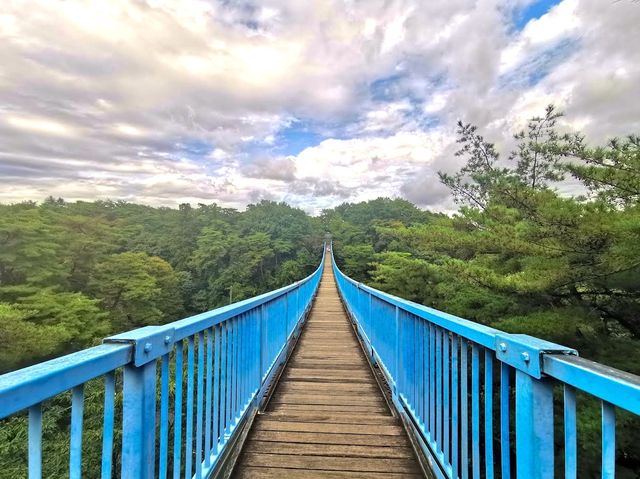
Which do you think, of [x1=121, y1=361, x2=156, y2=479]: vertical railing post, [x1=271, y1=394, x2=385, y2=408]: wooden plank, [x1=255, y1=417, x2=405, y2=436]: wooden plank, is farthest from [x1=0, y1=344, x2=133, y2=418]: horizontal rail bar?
[x1=271, y1=394, x2=385, y2=408]: wooden plank

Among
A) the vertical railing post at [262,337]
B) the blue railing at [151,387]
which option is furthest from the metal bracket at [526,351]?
the vertical railing post at [262,337]

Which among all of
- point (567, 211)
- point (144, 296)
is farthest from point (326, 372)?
point (144, 296)

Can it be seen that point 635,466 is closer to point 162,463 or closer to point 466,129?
point 162,463

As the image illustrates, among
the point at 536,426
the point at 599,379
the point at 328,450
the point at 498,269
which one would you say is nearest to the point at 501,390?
the point at 536,426

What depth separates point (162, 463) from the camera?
1.58 metres

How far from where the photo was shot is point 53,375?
37.3 inches

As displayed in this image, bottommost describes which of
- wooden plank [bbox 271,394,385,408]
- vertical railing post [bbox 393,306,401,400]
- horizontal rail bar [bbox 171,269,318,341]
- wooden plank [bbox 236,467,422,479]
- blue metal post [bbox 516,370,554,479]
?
wooden plank [bbox 271,394,385,408]

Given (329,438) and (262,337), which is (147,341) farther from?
(262,337)

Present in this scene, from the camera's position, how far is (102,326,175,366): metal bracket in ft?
4.36

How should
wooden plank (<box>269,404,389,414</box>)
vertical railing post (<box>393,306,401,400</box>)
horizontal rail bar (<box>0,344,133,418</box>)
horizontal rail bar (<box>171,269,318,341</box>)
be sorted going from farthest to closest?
wooden plank (<box>269,404,389,414</box>) < vertical railing post (<box>393,306,401,400</box>) < horizontal rail bar (<box>171,269,318,341</box>) < horizontal rail bar (<box>0,344,133,418</box>)

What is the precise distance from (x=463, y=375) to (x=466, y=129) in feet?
46.5

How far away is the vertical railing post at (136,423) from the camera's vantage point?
1.35 m

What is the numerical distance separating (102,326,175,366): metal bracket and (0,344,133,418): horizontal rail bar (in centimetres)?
4

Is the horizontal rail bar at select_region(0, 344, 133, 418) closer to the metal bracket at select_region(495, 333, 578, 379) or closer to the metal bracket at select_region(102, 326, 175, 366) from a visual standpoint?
the metal bracket at select_region(102, 326, 175, 366)
